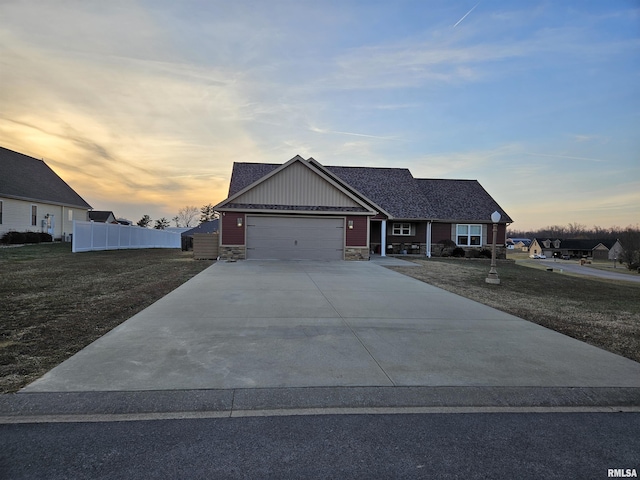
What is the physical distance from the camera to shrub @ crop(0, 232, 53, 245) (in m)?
25.7

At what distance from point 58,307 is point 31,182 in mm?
31044

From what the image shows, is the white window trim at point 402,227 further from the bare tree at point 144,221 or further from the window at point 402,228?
the bare tree at point 144,221

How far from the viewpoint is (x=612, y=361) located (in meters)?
4.80

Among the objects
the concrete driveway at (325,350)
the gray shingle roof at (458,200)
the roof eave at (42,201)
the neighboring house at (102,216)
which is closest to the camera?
the concrete driveway at (325,350)

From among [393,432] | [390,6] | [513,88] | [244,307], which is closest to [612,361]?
[393,432]

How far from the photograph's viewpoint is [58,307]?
725 cm

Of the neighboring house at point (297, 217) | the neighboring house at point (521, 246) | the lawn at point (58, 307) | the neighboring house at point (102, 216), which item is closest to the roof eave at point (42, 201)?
the lawn at point (58, 307)

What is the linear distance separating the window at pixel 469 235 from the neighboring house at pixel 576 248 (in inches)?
2947

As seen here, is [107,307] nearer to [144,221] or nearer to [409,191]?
[409,191]

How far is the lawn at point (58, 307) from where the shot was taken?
14.6 feet

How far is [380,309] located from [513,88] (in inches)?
511

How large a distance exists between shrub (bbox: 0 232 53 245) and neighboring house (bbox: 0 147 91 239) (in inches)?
41.3

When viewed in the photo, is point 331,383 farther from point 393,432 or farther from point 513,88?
point 513,88

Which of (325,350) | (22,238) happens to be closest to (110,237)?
(22,238)
